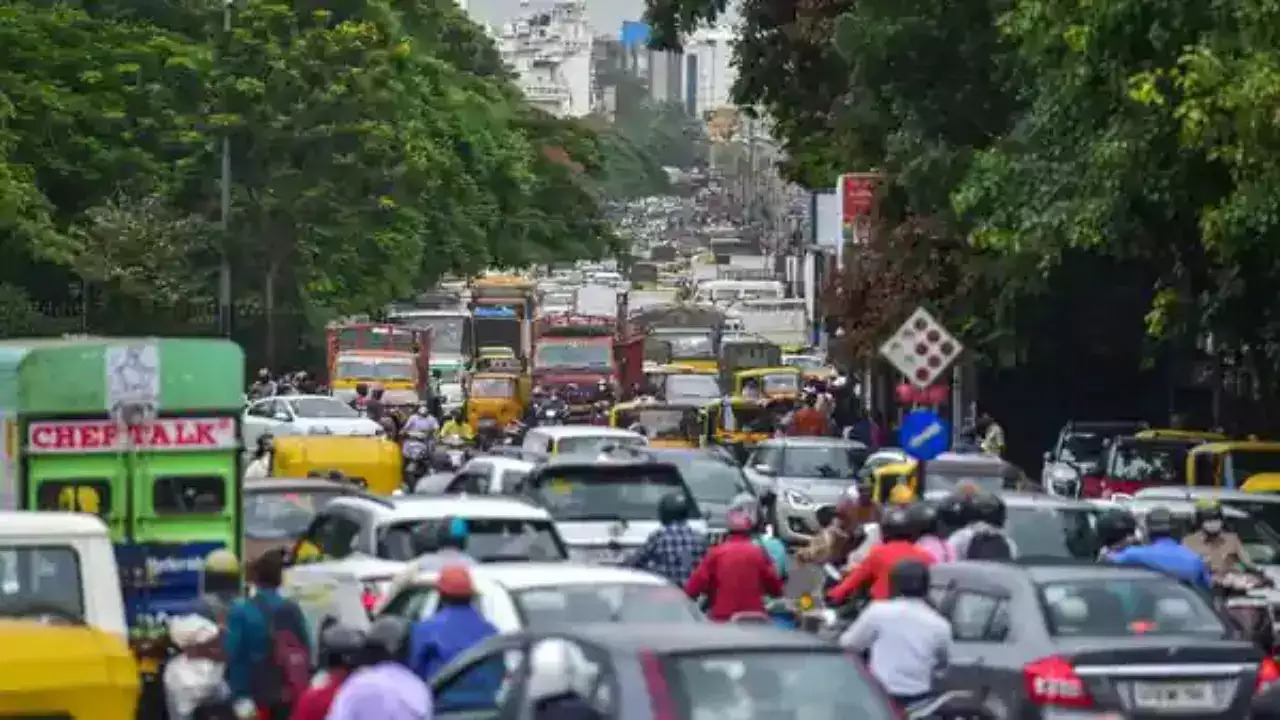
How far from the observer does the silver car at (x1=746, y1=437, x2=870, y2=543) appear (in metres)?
34.4

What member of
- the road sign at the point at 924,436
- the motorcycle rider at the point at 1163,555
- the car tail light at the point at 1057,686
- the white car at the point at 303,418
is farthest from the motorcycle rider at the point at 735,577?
the white car at the point at 303,418

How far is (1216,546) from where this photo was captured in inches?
819

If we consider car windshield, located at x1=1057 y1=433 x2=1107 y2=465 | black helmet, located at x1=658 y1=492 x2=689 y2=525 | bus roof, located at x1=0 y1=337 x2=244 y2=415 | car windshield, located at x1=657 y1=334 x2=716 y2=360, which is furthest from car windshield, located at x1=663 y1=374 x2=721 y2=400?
black helmet, located at x1=658 y1=492 x2=689 y2=525

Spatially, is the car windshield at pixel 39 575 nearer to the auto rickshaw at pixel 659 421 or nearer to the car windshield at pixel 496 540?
the car windshield at pixel 496 540

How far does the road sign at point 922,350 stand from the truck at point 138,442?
9.95 metres

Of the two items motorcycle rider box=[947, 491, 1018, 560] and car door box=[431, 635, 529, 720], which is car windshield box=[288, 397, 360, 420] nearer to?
motorcycle rider box=[947, 491, 1018, 560]

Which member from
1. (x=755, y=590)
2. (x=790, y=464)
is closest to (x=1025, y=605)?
(x=755, y=590)

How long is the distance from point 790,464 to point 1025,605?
21203 mm

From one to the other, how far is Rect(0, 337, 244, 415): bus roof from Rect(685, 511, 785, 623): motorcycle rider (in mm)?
5152

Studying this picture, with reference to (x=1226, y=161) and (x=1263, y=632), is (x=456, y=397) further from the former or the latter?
(x=1263, y=632)

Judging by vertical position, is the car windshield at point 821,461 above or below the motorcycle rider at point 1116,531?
below

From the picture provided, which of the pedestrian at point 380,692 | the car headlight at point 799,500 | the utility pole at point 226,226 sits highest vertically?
the utility pole at point 226,226

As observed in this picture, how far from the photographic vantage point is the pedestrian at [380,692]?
11055 millimetres

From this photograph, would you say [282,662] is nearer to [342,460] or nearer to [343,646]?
[343,646]
